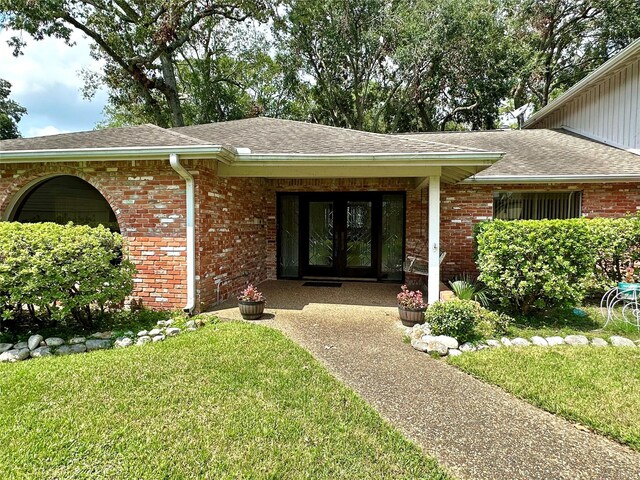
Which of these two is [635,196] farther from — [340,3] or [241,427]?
[340,3]

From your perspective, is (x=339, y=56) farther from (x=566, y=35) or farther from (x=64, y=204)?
(x=64, y=204)

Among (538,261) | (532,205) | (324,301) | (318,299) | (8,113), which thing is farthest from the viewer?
(8,113)

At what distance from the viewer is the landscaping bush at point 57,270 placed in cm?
441

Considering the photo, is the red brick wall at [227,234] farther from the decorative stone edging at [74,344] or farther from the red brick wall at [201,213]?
the decorative stone edging at [74,344]

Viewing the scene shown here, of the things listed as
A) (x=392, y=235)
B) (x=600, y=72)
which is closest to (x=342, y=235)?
(x=392, y=235)

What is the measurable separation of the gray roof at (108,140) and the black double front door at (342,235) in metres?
3.93

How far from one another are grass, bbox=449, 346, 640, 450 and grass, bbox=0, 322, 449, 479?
1.53m

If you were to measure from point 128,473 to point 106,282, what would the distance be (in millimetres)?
3376

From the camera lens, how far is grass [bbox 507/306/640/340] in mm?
5102

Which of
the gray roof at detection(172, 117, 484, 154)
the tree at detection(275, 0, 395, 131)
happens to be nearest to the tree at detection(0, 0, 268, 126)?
the tree at detection(275, 0, 395, 131)

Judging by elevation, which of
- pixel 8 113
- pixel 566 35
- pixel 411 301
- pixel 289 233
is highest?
pixel 566 35

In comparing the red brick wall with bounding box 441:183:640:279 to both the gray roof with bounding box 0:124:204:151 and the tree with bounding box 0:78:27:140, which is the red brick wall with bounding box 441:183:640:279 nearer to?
the gray roof with bounding box 0:124:204:151

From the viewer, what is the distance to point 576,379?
3.65 m

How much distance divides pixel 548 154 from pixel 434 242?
5.51 metres
